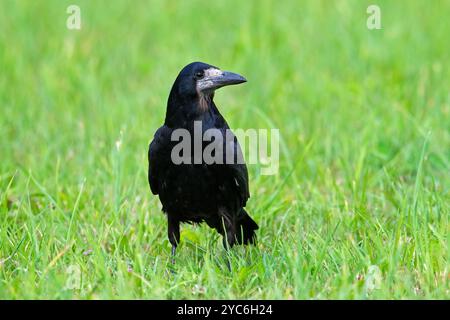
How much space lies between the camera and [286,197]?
5441 mm

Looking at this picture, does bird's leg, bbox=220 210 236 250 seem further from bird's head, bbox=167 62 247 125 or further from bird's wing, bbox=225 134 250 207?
bird's head, bbox=167 62 247 125

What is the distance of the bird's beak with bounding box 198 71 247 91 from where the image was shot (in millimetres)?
4539

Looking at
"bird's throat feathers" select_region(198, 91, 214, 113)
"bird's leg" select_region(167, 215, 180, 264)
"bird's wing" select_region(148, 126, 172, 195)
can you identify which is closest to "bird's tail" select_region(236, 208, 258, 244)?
"bird's leg" select_region(167, 215, 180, 264)

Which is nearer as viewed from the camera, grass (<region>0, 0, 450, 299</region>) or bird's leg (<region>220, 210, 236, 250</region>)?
grass (<region>0, 0, 450, 299</region>)

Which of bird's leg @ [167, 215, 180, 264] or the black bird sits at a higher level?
the black bird

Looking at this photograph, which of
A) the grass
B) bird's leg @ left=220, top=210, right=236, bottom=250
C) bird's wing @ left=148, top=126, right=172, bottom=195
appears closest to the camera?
the grass

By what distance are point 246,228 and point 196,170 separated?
2.07ft

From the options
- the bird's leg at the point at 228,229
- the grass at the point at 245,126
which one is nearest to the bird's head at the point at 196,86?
the bird's leg at the point at 228,229

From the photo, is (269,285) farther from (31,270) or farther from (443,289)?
(31,270)

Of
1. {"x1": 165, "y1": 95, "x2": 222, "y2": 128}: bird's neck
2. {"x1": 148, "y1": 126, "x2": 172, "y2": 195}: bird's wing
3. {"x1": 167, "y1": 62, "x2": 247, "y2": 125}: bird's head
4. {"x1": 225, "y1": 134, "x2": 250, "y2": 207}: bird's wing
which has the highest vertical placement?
{"x1": 167, "y1": 62, "x2": 247, "y2": 125}: bird's head

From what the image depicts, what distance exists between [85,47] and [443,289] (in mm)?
5521

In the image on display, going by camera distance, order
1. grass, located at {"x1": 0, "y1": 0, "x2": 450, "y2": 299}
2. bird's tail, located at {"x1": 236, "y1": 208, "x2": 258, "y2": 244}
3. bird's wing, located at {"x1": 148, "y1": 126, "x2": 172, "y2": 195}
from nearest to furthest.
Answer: grass, located at {"x1": 0, "y1": 0, "x2": 450, "y2": 299} → bird's wing, located at {"x1": 148, "y1": 126, "x2": 172, "y2": 195} → bird's tail, located at {"x1": 236, "y1": 208, "x2": 258, "y2": 244}

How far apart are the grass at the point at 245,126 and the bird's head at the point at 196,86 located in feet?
2.33

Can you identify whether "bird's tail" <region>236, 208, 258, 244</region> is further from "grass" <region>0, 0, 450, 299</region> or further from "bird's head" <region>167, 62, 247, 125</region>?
"bird's head" <region>167, 62, 247, 125</region>
